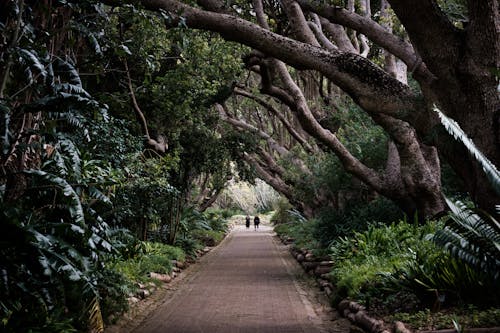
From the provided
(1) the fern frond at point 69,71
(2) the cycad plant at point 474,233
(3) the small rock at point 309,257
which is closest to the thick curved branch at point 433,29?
(2) the cycad plant at point 474,233

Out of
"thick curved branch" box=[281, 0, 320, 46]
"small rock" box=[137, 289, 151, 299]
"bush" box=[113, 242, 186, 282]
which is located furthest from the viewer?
"thick curved branch" box=[281, 0, 320, 46]

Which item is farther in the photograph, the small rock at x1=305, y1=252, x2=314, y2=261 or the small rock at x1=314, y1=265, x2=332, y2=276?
the small rock at x1=305, y1=252, x2=314, y2=261

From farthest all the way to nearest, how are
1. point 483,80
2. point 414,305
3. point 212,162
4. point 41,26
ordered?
point 212,162 < point 41,26 < point 414,305 < point 483,80

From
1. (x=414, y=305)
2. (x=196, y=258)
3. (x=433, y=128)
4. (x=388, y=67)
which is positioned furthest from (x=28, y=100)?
(x=196, y=258)

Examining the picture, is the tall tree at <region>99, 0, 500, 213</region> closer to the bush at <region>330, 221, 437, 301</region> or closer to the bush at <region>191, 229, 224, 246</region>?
the bush at <region>330, 221, 437, 301</region>

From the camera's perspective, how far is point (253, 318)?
7492 mm

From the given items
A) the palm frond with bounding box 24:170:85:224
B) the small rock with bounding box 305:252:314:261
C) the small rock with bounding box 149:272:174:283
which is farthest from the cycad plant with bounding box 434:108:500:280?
the small rock with bounding box 305:252:314:261

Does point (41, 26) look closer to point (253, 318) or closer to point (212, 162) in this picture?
point (253, 318)

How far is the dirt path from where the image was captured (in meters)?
6.99

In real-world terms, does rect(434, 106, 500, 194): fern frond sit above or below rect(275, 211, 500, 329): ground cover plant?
above

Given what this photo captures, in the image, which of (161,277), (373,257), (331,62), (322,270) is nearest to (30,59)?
(331,62)

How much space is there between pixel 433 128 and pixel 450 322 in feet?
7.85

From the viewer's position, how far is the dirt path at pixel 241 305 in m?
6.99

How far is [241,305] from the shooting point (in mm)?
8555
